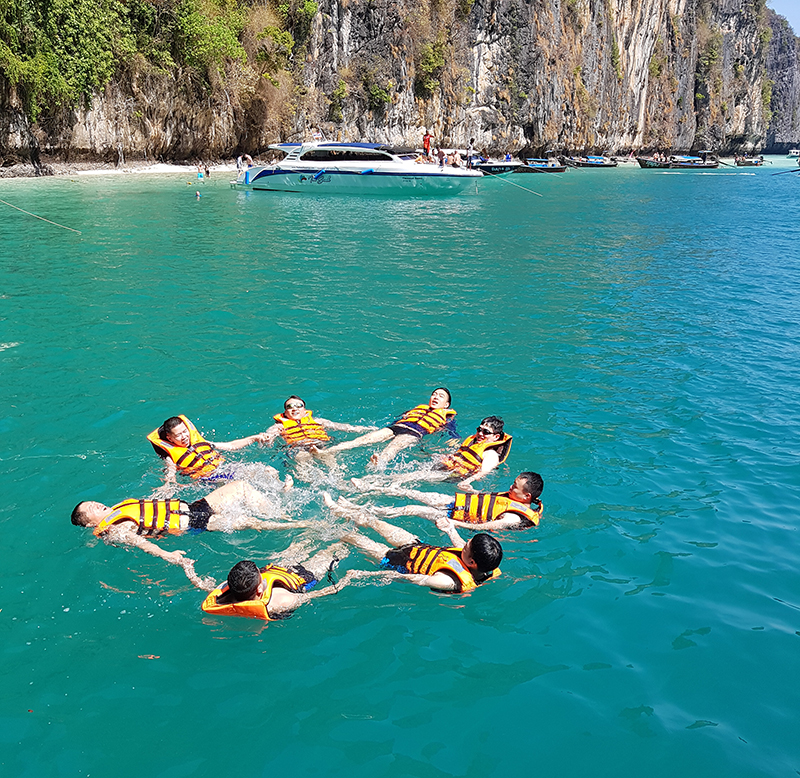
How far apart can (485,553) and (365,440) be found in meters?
2.98

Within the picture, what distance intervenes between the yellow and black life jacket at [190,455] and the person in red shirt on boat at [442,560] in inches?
85.5

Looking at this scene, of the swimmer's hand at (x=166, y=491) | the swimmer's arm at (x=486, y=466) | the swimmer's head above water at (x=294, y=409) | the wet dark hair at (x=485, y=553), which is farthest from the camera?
the swimmer's head above water at (x=294, y=409)

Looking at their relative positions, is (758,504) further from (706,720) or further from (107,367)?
(107,367)

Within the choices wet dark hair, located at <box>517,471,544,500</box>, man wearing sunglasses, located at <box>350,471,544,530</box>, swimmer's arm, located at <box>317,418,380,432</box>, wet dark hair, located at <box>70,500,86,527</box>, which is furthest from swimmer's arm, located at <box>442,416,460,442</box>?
wet dark hair, located at <box>70,500,86,527</box>

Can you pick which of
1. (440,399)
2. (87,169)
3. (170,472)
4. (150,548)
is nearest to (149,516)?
(150,548)

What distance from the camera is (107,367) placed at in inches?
401

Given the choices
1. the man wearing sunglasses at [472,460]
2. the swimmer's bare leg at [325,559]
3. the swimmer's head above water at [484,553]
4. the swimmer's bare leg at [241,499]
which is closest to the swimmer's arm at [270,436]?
the swimmer's bare leg at [241,499]

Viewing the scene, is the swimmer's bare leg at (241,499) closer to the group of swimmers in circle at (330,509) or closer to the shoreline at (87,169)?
the group of swimmers in circle at (330,509)

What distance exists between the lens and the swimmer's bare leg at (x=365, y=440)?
313 inches

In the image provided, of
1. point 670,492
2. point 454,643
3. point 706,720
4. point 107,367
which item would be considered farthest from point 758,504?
point 107,367

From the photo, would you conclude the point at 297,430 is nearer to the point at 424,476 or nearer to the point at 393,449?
the point at 393,449

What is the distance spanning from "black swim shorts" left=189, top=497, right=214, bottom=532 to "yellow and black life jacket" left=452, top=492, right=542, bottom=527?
255 cm

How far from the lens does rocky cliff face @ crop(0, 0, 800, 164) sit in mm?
38062

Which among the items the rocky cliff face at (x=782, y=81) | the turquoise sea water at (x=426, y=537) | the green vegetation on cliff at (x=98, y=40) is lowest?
the turquoise sea water at (x=426, y=537)
